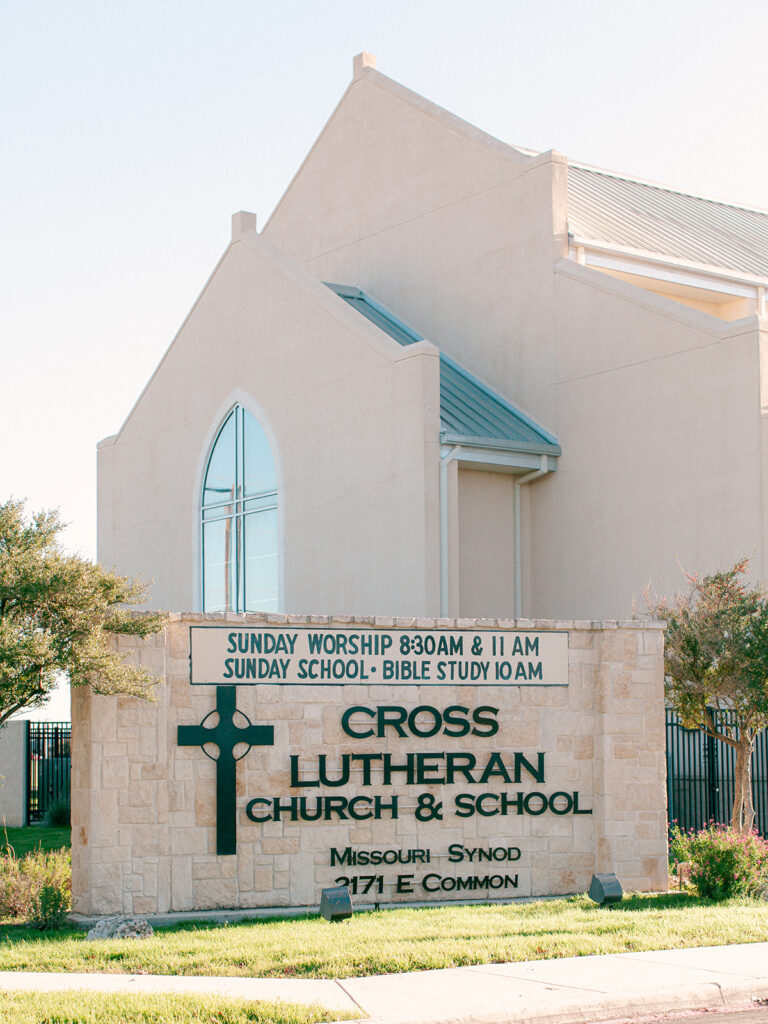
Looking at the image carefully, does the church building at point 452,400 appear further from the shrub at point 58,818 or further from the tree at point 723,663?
the shrub at point 58,818

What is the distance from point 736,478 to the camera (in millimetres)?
19312

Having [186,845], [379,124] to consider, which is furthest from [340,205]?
[186,845]

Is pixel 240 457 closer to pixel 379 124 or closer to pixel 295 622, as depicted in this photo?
pixel 379 124

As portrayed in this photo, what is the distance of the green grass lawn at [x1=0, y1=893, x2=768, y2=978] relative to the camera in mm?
9859

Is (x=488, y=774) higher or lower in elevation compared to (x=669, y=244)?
lower

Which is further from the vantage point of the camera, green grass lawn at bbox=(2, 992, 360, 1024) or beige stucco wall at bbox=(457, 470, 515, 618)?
beige stucco wall at bbox=(457, 470, 515, 618)

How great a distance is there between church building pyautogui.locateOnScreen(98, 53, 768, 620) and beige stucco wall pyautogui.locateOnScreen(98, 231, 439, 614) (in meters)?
0.05

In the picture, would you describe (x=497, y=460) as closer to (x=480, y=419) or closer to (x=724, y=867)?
(x=480, y=419)

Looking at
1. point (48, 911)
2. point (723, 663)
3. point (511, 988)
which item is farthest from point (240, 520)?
point (511, 988)

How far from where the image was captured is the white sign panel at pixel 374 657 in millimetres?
13062

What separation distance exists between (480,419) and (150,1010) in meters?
14.7

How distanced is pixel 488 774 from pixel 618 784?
1452mm

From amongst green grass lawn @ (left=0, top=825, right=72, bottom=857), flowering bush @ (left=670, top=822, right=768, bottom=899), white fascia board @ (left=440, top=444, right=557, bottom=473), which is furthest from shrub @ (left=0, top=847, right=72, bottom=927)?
white fascia board @ (left=440, top=444, right=557, bottom=473)

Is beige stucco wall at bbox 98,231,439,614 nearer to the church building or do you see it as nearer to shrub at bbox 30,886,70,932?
the church building
